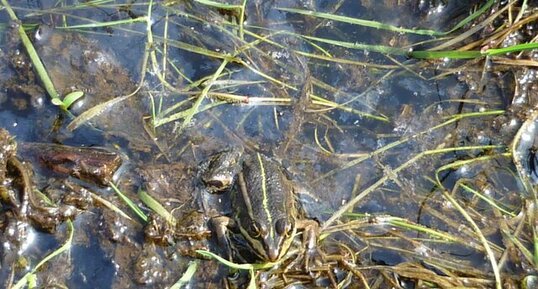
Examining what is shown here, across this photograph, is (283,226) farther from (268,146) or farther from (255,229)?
(268,146)

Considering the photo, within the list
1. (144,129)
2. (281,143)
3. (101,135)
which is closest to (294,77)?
(281,143)

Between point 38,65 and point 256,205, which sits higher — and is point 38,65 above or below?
below

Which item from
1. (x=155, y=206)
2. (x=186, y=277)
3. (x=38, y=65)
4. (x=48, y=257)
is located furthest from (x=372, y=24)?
(x=48, y=257)

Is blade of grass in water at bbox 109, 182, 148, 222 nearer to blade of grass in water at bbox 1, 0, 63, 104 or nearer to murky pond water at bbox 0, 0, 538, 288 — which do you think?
murky pond water at bbox 0, 0, 538, 288

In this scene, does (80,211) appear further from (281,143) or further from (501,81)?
(501,81)

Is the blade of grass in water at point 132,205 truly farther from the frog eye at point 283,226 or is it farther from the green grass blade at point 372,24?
the green grass blade at point 372,24
